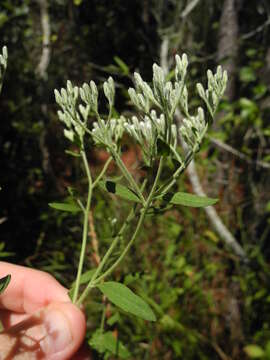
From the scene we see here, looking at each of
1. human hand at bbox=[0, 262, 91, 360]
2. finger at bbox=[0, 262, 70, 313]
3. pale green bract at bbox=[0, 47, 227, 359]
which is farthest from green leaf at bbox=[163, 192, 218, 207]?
finger at bbox=[0, 262, 70, 313]

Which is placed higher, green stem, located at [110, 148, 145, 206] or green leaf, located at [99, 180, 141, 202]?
green stem, located at [110, 148, 145, 206]

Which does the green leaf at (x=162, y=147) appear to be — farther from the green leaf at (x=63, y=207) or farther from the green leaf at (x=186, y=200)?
the green leaf at (x=63, y=207)

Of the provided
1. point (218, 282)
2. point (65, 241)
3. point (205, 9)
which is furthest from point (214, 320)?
point (205, 9)

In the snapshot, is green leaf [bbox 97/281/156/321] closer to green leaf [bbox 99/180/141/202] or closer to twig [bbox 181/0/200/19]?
green leaf [bbox 99/180/141/202]

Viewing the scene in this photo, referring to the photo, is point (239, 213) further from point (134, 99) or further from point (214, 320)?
point (134, 99)

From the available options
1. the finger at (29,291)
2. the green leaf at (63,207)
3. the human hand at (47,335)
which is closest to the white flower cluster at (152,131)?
the green leaf at (63,207)
